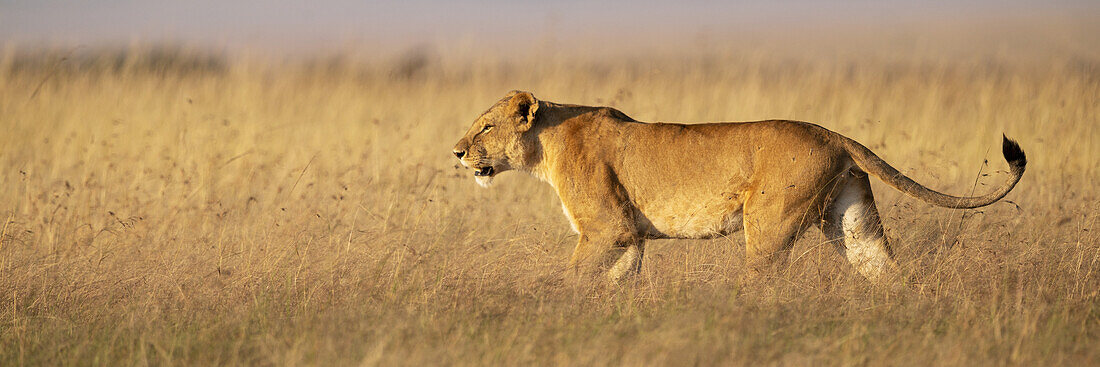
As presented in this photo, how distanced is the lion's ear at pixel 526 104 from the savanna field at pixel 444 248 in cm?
88

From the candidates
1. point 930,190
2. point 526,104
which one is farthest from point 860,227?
point 526,104

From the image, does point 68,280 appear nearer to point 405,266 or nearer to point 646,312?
point 405,266

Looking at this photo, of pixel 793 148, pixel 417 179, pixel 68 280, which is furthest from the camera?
pixel 417 179

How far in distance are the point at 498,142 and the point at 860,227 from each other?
2.22 metres

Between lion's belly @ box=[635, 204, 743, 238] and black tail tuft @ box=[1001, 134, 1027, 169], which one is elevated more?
black tail tuft @ box=[1001, 134, 1027, 169]

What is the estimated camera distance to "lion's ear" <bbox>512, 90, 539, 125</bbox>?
19.8 feet

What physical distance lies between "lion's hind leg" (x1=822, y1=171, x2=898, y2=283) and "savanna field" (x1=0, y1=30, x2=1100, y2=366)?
0.14 meters

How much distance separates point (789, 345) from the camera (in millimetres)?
4418

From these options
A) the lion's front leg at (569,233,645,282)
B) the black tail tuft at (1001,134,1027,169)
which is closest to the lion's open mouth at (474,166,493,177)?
the lion's front leg at (569,233,645,282)

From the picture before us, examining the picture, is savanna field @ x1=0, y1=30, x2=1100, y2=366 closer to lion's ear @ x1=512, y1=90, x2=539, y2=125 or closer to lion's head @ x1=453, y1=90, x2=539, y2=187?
lion's head @ x1=453, y1=90, x2=539, y2=187

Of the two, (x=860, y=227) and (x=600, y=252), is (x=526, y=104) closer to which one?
(x=600, y=252)

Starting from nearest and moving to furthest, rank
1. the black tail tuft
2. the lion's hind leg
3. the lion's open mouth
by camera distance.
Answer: the black tail tuft
the lion's hind leg
the lion's open mouth

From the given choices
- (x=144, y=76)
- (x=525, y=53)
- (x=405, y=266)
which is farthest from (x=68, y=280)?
(x=525, y=53)

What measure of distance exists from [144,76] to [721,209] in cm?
1146
